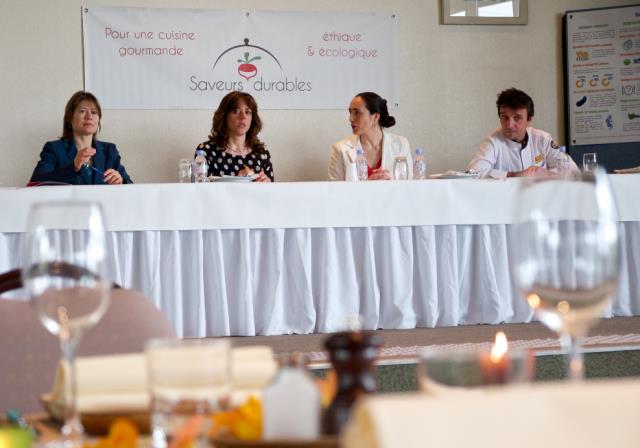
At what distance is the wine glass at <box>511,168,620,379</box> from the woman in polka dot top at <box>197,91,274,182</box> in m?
4.65

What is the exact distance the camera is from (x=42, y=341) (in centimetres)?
137

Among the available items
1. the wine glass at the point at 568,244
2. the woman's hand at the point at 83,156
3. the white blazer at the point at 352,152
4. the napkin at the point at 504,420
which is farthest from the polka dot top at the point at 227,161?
the napkin at the point at 504,420

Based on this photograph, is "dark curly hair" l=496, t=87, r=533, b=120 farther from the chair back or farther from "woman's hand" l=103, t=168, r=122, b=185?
the chair back

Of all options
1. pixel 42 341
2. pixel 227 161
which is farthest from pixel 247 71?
pixel 42 341

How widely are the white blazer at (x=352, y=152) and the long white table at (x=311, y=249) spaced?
1080 millimetres

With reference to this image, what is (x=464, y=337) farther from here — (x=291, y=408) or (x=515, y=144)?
(x=291, y=408)

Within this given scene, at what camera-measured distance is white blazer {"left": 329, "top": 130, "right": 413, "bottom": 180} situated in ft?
→ 17.5

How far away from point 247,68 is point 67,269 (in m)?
5.76

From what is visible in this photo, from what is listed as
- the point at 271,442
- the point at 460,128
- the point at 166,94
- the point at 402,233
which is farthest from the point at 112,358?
the point at 460,128

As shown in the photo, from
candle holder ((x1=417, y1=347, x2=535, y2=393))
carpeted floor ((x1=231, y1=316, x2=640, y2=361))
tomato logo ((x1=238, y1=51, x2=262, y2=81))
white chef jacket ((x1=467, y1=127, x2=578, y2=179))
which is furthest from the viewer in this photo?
tomato logo ((x1=238, y1=51, x2=262, y2=81))

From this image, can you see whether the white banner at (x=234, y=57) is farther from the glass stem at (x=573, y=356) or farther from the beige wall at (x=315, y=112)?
the glass stem at (x=573, y=356)

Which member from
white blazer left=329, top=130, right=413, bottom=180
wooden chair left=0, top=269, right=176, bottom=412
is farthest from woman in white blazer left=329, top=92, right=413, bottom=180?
wooden chair left=0, top=269, right=176, bottom=412

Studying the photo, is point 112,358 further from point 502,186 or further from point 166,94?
point 166,94

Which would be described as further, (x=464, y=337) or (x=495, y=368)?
(x=464, y=337)
